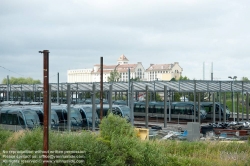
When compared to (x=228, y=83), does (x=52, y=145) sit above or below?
below

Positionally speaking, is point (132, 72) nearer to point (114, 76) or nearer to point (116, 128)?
point (114, 76)

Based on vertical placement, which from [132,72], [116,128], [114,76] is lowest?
[116,128]

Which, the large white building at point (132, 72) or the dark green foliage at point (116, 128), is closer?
the dark green foliage at point (116, 128)

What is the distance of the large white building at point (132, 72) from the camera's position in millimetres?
103438

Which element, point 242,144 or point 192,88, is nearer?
point 242,144

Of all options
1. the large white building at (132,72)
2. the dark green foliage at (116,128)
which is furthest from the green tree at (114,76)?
the dark green foliage at (116,128)

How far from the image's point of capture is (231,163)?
16078 mm

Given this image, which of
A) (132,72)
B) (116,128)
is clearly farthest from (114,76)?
(116,128)

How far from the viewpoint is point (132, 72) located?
11500cm

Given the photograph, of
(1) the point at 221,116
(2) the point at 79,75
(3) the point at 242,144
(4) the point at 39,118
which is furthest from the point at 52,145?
(2) the point at 79,75

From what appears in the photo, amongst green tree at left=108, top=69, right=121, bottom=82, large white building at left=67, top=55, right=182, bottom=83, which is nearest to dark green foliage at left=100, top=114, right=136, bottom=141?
green tree at left=108, top=69, right=121, bottom=82

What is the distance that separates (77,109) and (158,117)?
58.2 ft

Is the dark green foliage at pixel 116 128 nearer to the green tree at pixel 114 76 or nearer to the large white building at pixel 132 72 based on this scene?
the green tree at pixel 114 76

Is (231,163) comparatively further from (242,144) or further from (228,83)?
(228,83)
